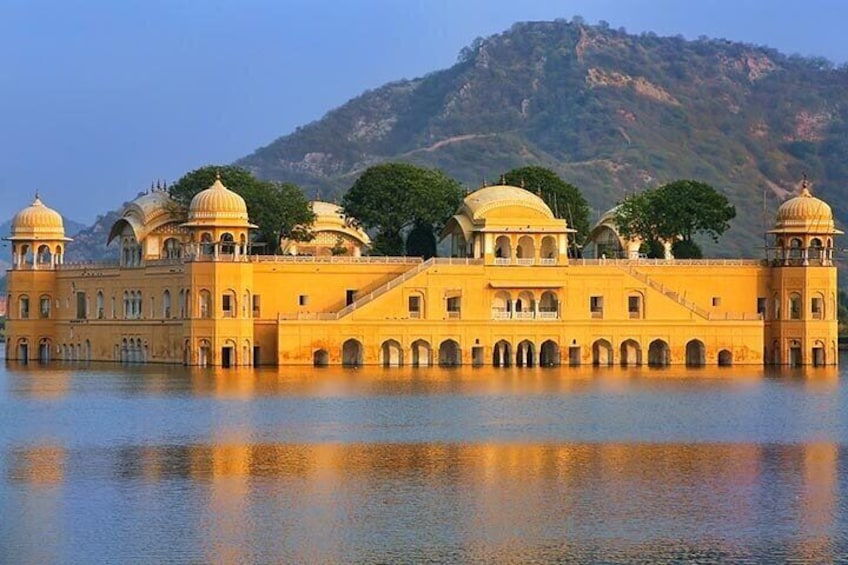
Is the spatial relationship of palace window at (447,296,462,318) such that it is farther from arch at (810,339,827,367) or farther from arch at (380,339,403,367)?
arch at (810,339,827,367)

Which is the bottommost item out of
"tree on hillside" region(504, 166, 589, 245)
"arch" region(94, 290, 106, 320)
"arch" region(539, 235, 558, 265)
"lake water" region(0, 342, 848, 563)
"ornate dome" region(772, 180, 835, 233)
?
"lake water" region(0, 342, 848, 563)

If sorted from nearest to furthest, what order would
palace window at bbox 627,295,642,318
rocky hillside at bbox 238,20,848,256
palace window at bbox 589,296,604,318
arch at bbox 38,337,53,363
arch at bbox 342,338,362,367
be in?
arch at bbox 342,338,362,367 < palace window at bbox 627,295,642,318 < palace window at bbox 589,296,604,318 < arch at bbox 38,337,53,363 < rocky hillside at bbox 238,20,848,256

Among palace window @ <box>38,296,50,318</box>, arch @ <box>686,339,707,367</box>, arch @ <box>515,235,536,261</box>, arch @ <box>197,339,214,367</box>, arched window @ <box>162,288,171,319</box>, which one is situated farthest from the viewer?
palace window @ <box>38,296,50,318</box>

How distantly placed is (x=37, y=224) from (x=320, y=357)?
1369 cm

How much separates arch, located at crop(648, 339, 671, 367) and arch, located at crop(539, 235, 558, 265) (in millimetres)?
4210

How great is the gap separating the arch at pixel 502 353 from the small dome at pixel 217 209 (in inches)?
342

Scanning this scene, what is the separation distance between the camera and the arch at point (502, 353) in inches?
2539

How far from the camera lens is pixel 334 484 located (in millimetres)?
31234

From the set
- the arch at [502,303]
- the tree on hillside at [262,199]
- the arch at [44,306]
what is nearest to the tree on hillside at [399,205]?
the tree on hillside at [262,199]

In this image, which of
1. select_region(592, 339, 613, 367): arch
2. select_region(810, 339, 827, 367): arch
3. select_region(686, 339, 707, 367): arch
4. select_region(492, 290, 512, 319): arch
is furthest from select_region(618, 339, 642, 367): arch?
select_region(810, 339, 827, 367): arch

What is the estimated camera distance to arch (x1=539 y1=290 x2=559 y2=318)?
64.8 meters

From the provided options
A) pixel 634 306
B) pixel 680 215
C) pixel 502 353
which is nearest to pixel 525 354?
pixel 502 353

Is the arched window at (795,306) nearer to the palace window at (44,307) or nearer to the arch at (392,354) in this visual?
the arch at (392,354)

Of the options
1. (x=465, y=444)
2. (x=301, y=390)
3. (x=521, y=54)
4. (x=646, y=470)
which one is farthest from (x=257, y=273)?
(x=521, y=54)
